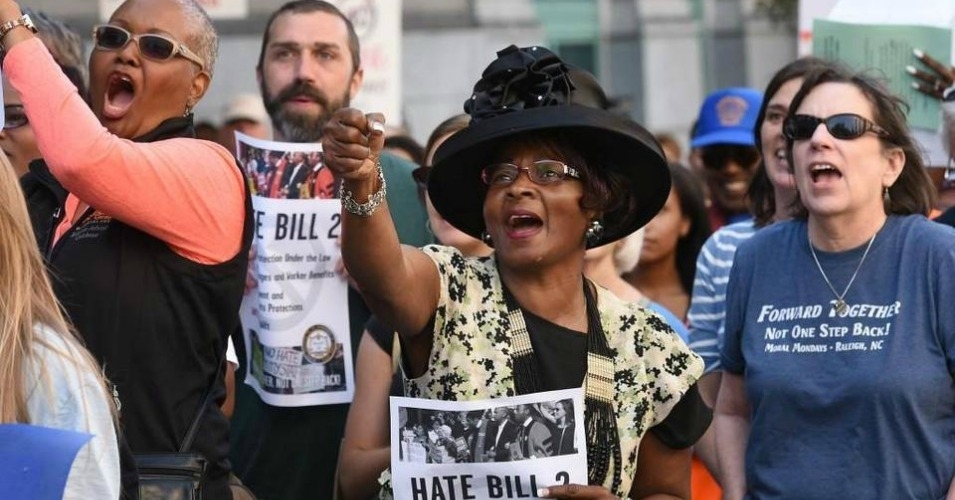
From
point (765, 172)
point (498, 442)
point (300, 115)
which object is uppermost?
point (300, 115)

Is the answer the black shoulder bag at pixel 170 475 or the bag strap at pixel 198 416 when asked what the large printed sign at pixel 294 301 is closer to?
the bag strap at pixel 198 416

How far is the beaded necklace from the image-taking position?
4207mm

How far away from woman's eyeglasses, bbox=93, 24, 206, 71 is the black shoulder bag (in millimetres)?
1029

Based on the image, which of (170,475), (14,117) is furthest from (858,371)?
(14,117)

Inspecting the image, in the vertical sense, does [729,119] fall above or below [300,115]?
below

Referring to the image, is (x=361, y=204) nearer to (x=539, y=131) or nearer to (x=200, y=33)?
(x=539, y=131)

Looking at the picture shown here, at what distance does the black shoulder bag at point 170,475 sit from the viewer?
13.4 ft

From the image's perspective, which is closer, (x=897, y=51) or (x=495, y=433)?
(x=495, y=433)

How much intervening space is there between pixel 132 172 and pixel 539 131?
956 millimetres

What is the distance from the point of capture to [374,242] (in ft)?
12.4

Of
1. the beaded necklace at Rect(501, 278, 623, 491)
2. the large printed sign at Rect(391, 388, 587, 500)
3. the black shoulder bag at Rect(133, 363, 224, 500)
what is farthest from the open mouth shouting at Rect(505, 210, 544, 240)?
the black shoulder bag at Rect(133, 363, 224, 500)

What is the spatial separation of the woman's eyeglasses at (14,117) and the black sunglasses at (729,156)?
12.1ft

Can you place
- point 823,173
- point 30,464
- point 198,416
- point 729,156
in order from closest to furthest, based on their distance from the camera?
point 30,464, point 198,416, point 823,173, point 729,156

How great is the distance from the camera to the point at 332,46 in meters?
6.27
